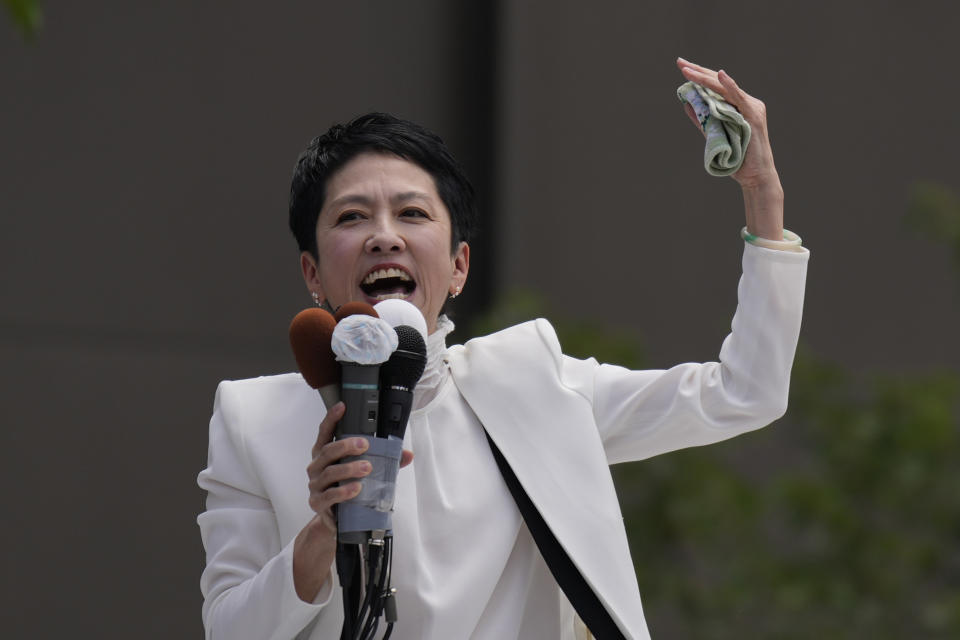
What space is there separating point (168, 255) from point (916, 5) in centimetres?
408

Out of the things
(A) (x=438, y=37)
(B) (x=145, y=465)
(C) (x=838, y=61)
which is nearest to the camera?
(B) (x=145, y=465)

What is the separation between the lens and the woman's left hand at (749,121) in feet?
7.50

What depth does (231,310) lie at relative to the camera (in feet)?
19.1

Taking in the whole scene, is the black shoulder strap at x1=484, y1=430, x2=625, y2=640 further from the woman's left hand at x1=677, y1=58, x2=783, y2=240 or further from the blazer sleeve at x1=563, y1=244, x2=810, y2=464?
the woman's left hand at x1=677, y1=58, x2=783, y2=240

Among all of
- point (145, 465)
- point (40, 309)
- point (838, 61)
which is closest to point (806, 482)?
point (838, 61)

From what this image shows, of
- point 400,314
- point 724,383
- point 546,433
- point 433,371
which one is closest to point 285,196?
point 433,371

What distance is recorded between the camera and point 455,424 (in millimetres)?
2555

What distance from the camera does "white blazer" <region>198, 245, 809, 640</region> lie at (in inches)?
91.2

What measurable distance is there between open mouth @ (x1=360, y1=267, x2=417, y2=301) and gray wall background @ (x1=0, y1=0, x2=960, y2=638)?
122 inches

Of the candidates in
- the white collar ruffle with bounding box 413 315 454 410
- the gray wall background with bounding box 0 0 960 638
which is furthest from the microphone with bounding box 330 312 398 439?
the gray wall background with bounding box 0 0 960 638

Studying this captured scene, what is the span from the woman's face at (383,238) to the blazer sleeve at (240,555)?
0.32 metres

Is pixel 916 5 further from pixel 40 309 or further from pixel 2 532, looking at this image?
pixel 2 532

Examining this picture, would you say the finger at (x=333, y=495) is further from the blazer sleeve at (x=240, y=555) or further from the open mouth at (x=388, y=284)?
the open mouth at (x=388, y=284)

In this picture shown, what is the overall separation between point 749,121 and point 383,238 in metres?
0.65
